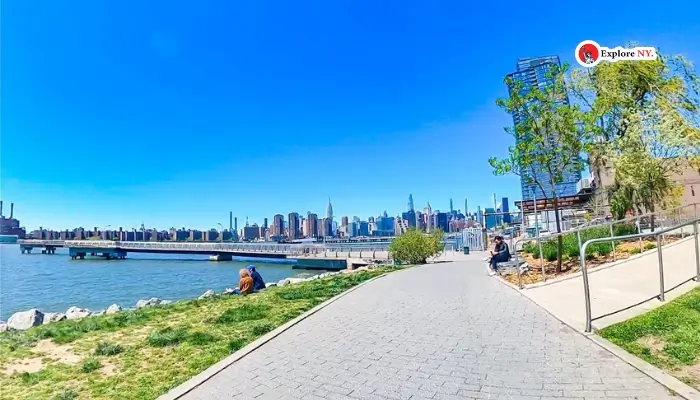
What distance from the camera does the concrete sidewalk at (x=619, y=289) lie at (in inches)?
243

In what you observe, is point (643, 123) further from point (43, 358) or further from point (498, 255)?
point (43, 358)

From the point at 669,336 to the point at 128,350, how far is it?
7.00 m

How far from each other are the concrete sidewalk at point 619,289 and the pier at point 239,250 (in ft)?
89.8

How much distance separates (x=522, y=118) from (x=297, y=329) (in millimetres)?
8975

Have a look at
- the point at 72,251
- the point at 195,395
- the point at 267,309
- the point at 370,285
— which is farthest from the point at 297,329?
the point at 72,251

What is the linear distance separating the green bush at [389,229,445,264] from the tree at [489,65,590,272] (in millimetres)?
12226

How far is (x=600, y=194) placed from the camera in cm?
2945

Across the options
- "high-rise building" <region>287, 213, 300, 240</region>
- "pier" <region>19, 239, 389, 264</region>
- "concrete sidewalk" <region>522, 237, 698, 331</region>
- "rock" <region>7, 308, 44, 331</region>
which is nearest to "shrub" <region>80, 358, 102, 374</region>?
"rock" <region>7, 308, 44, 331</region>

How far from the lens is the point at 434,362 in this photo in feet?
15.5

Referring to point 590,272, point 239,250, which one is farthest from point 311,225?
point 590,272

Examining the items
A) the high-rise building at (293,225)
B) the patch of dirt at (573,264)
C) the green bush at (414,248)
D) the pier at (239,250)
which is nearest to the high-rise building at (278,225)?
the high-rise building at (293,225)

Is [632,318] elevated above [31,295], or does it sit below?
above

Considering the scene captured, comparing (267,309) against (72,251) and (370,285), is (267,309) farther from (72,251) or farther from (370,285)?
(72,251)

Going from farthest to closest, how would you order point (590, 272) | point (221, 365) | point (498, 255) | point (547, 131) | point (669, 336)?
point (498, 255) → point (547, 131) → point (590, 272) → point (221, 365) → point (669, 336)
